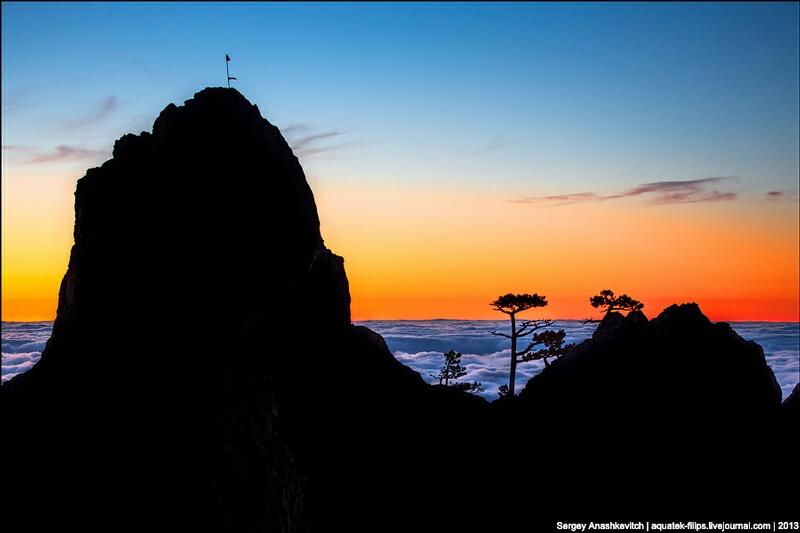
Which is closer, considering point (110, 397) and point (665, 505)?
point (665, 505)

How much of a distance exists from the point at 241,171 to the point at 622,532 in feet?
85.8

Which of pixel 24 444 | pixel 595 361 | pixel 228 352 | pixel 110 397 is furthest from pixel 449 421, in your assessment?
pixel 24 444

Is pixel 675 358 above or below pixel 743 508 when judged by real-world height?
above

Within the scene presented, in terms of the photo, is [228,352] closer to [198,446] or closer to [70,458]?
[198,446]

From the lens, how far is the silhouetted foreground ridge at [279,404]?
22938 millimetres

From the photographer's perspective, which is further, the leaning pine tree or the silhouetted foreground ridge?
the leaning pine tree

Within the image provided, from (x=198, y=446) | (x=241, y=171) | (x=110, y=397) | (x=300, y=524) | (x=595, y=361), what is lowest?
(x=300, y=524)

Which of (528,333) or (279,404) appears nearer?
(279,404)

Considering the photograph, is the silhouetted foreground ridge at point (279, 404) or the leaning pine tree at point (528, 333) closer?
the silhouetted foreground ridge at point (279, 404)

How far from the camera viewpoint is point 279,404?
2361 cm

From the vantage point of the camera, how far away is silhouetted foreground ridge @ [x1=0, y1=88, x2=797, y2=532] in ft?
75.3

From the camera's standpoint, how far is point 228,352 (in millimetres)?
28297

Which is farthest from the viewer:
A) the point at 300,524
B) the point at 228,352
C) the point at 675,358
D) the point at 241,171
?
the point at 241,171

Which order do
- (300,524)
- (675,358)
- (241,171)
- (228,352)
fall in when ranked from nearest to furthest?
Result: (300,524) → (675,358) → (228,352) → (241,171)
